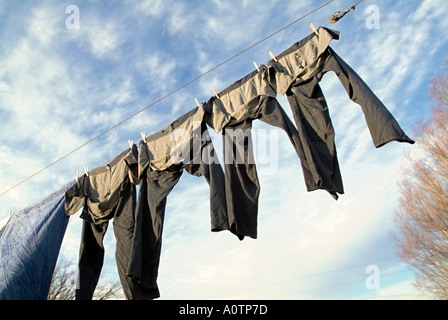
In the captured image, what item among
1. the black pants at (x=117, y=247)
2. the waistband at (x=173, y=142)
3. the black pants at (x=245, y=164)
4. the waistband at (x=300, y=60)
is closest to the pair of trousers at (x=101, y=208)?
the black pants at (x=117, y=247)

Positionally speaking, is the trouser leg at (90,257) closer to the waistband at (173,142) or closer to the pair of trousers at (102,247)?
the pair of trousers at (102,247)

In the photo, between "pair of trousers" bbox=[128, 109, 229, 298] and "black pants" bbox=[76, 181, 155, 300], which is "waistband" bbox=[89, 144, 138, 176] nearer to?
"pair of trousers" bbox=[128, 109, 229, 298]

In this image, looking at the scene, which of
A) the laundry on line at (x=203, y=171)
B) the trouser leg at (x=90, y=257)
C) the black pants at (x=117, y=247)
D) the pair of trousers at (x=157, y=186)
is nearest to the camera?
the laundry on line at (x=203, y=171)

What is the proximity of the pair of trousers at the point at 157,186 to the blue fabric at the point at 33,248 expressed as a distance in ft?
3.66

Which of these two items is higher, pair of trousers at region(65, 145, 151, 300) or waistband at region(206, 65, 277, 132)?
waistband at region(206, 65, 277, 132)

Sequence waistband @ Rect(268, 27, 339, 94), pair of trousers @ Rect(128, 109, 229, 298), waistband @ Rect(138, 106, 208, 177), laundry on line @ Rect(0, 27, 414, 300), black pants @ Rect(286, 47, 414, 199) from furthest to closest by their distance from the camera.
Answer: waistband @ Rect(138, 106, 208, 177) → pair of trousers @ Rect(128, 109, 229, 298) → waistband @ Rect(268, 27, 339, 94) → laundry on line @ Rect(0, 27, 414, 300) → black pants @ Rect(286, 47, 414, 199)

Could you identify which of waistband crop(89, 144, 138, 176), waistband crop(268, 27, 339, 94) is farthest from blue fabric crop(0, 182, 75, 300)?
waistband crop(268, 27, 339, 94)

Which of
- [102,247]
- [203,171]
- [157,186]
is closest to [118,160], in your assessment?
[157,186]

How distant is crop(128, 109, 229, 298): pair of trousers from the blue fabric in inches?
43.9

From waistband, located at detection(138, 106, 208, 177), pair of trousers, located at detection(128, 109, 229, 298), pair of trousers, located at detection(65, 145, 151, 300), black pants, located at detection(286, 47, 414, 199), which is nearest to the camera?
black pants, located at detection(286, 47, 414, 199)

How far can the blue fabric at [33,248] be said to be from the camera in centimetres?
347

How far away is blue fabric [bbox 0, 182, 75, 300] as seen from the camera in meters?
3.47
